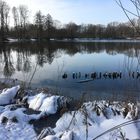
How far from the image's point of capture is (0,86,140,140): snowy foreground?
4.12 m

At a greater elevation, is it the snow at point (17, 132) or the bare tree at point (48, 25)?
the bare tree at point (48, 25)

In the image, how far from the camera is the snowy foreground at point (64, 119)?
4122mm

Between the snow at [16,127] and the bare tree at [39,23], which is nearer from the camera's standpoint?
the snow at [16,127]

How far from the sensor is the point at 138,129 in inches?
102

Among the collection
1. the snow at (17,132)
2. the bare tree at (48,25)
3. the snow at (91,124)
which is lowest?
the snow at (17,132)

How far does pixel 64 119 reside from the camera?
5.53 meters

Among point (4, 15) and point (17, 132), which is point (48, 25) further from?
point (17, 132)

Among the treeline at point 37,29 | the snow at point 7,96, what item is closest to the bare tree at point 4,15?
the treeline at point 37,29

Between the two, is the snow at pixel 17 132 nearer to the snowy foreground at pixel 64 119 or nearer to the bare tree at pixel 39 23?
the snowy foreground at pixel 64 119

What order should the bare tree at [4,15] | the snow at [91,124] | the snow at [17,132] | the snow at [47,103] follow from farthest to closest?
the bare tree at [4,15]
the snow at [47,103]
the snow at [17,132]
the snow at [91,124]

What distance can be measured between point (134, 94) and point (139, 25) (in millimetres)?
4506

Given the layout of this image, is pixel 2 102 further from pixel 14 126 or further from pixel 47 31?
pixel 47 31

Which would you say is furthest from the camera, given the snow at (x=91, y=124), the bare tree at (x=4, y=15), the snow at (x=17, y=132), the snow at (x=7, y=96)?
the bare tree at (x=4, y=15)

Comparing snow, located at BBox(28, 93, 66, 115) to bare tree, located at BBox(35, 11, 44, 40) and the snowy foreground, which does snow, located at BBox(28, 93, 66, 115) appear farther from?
bare tree, located at BBox(35, 11, 44, 40)
